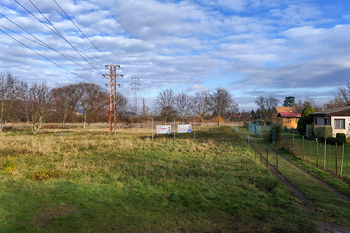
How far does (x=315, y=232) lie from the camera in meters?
5.58

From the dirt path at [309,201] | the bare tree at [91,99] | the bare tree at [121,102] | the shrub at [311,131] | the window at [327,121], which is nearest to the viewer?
the dirt path at [309,201]

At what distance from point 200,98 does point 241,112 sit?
48.6 meters

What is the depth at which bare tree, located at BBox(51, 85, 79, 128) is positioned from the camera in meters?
57.6

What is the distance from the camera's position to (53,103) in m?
50.7

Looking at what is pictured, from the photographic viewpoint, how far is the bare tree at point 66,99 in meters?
57.6

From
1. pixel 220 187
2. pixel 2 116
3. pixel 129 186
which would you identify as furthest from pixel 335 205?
pixel 2 116

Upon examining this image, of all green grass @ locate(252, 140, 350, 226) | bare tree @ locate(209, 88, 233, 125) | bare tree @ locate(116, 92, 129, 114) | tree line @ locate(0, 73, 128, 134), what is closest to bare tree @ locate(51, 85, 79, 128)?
tree line @ locate(0, 73, 128, 134)

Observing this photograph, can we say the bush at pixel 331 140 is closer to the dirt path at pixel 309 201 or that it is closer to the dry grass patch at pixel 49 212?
the dirt path at pixel 309 201

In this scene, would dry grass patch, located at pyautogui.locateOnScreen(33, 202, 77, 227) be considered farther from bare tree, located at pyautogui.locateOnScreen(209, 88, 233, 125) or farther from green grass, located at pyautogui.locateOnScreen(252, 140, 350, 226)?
bare tree, located at pyautogui.locateOnScreen(209, 88, 233, 125)

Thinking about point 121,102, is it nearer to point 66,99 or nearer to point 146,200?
point 66,99

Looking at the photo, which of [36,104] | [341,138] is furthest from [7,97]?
[341,138]

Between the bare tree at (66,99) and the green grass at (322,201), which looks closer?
the green grass at (322,201)

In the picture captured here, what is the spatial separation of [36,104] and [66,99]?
2142cm

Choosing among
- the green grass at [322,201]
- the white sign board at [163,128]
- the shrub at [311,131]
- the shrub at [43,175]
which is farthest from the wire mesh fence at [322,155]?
the shrub at [43,175]
